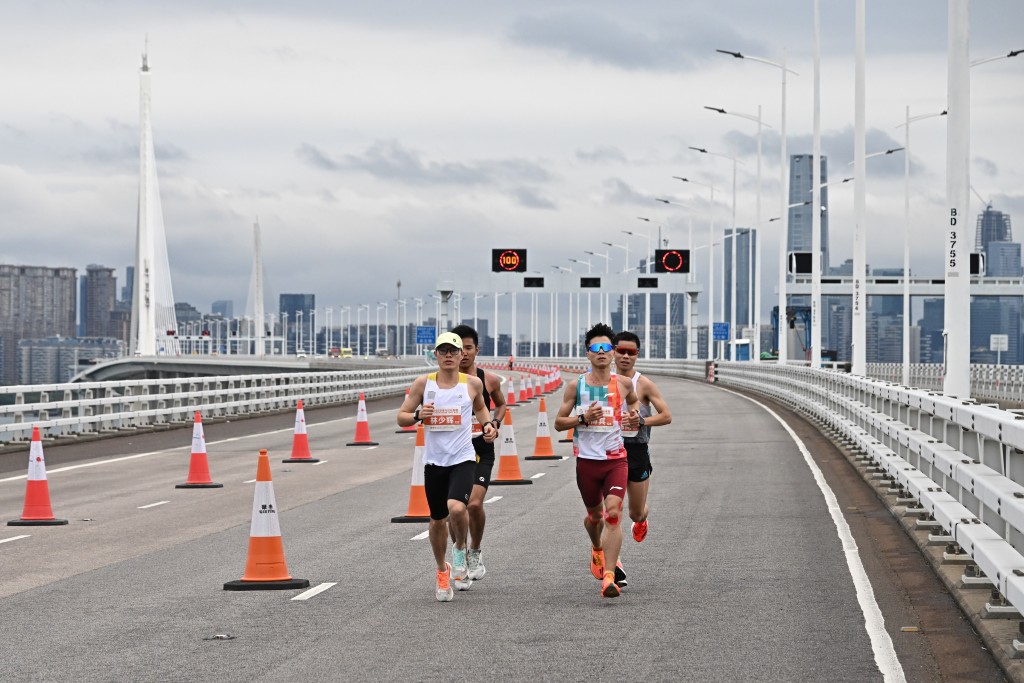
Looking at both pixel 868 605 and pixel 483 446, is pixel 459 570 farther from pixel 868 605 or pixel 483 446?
pixel 868 605

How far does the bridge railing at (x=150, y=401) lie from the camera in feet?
97.7

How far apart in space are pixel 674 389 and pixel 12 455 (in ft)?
127

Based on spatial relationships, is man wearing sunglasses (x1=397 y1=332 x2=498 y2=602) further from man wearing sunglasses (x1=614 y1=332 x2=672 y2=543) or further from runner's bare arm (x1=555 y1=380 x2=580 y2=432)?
man wearing sunglasses (x1=614 y1=332 x2=672 y2=543)

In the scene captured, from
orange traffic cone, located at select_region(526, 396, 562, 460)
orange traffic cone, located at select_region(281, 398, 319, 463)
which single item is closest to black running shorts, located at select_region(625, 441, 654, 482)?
orange traffic cone, located at select_region(526, 396, 562, 460)

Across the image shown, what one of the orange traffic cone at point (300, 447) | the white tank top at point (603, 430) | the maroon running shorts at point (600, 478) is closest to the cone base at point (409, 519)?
the maroon running shorts at point (600, 478)

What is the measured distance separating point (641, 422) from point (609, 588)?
4.68ft

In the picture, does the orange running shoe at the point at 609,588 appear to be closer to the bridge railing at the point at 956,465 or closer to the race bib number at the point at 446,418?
the race bib number at the point at 446,418

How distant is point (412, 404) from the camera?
37.7 feet

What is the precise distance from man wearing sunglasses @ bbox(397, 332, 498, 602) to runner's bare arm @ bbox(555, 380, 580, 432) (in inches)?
18.5

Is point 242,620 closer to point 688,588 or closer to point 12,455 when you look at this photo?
point 688,588

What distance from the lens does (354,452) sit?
2811cm

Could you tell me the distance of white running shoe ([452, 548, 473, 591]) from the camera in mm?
11305

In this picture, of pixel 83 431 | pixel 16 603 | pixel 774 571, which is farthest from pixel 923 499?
pixel 83 431

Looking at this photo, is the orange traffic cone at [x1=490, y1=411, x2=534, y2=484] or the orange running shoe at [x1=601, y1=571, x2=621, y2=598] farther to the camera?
the orange traffic cone at [x1=490, y1=411, x2=534, y2=484]
